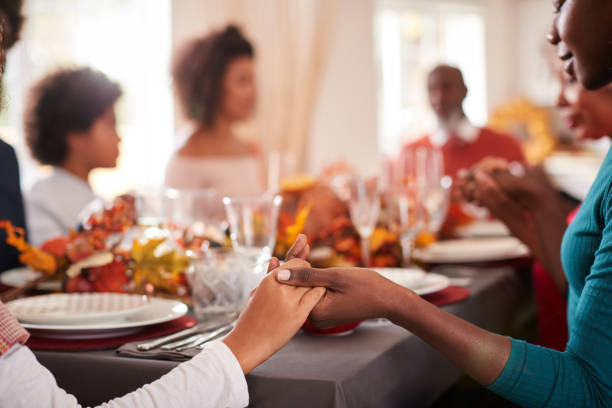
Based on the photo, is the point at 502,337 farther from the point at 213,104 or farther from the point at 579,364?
the point at 213,104

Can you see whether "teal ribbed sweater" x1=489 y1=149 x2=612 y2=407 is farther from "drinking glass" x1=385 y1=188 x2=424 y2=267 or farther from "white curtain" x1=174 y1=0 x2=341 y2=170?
"white curtain" x1=174 y1=0 x2=341 y2=170

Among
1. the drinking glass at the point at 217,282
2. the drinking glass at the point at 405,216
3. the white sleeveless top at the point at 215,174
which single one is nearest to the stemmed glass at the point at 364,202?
the drinking glass at the point at 405,216

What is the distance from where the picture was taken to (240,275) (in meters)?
1.08

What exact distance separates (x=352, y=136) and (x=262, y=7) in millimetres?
1133

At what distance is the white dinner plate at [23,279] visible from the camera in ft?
4.08

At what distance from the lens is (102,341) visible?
94 cm

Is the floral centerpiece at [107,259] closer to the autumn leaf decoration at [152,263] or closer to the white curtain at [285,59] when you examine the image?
the autumn leaf decoration at [152,263]

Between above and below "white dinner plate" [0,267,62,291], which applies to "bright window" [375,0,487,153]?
above

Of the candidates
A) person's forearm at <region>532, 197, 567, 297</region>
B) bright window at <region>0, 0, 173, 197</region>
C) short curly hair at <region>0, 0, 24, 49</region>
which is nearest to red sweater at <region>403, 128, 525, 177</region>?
bright window at <region>0, 0, 173, 197</region>

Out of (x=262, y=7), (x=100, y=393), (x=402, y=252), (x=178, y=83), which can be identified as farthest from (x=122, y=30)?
(x=100, y=393)

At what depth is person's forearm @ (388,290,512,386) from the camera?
0.80 metres

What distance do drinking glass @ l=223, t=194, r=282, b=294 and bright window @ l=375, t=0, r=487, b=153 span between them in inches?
175

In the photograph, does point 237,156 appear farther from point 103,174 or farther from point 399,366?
point 399,366

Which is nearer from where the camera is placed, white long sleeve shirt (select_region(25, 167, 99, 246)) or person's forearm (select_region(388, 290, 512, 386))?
person's forearm (select_region(388, 290, 512, 386))
